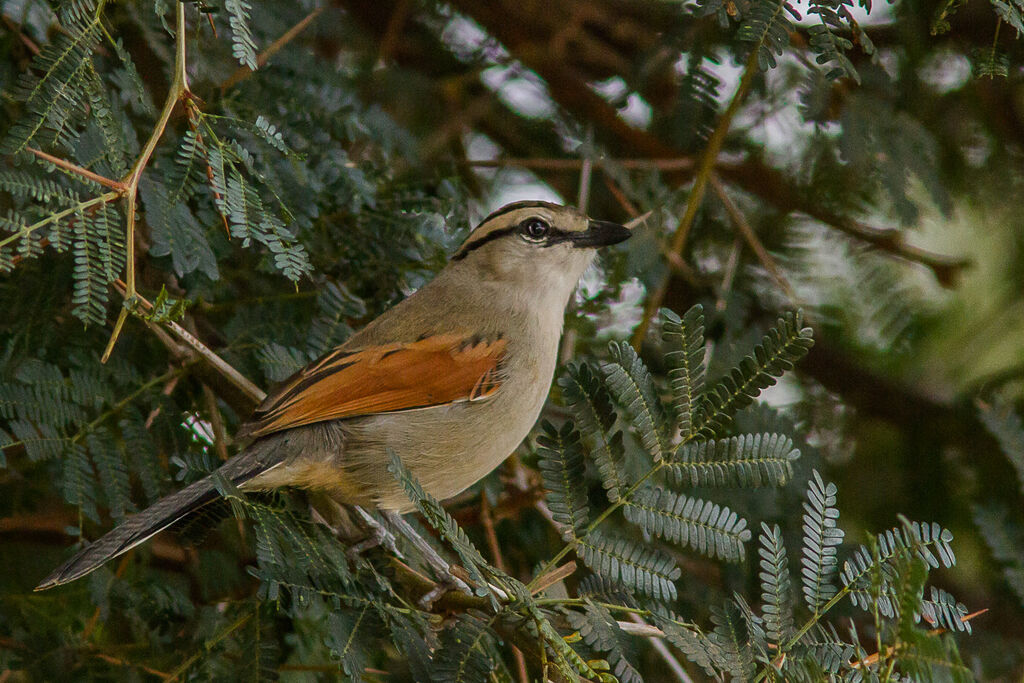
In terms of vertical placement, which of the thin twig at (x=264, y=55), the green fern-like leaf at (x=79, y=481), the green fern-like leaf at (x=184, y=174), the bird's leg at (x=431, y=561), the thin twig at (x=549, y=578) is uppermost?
the thin twig at (x=264, y=55)

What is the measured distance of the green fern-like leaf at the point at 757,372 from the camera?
228 centimetres

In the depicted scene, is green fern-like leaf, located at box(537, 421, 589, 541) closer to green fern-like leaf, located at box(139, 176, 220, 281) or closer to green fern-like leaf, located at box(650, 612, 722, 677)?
green fern-like leaf, located at box(650, 612, 722, 677)

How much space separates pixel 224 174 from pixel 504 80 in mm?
2617

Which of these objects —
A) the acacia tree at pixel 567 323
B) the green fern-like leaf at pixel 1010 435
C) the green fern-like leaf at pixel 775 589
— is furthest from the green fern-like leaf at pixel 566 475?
the green fern-like leaf at pixel 1010 435

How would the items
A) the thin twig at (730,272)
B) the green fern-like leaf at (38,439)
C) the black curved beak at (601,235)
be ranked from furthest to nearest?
the thin twig at (730,272) → the black curved beak at (601,235) → the green fern-like leaf at (38,439)

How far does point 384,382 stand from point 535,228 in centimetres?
96

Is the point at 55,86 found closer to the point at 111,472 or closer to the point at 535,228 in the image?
the point at 111,472

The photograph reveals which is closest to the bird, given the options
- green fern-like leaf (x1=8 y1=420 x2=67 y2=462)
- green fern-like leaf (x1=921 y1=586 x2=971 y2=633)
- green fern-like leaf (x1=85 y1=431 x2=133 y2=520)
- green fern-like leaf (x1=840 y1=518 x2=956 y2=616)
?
green fern-like leaf (x1=85 y1=431 x2=133 y2=520)

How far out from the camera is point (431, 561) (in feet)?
10.1

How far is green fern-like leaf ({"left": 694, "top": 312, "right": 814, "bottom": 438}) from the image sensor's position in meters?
2.28

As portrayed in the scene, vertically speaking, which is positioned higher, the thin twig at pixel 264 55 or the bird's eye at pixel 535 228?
the thin twig at pixel 264 55

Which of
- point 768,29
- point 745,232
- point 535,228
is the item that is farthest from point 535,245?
point 768,29

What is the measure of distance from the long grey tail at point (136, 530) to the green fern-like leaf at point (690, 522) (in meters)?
1.11

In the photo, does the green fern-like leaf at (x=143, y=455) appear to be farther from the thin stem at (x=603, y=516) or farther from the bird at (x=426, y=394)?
the thin stem at (x=603, y=516)
